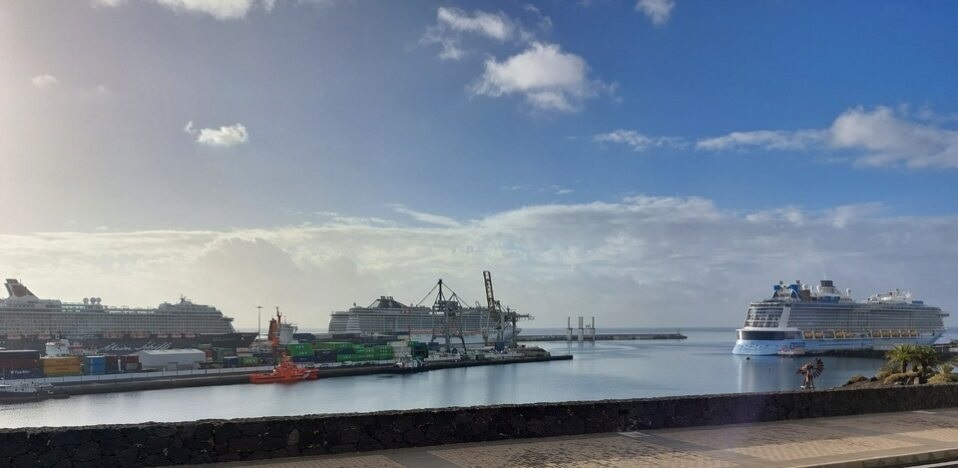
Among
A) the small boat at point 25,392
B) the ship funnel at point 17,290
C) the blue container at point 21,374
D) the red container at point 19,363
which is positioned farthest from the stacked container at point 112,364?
the ship funnel at point 17,290

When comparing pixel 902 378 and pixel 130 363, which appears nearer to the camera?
pixel 902 378

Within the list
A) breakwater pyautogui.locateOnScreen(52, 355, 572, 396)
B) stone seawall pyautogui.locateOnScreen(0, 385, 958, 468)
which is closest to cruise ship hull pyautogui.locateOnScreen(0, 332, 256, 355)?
breakwater pyautogui.locateOnScreen(52, 355, 572, 396)

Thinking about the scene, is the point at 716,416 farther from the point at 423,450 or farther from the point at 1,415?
the point at 1,415

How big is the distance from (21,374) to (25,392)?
6244mm

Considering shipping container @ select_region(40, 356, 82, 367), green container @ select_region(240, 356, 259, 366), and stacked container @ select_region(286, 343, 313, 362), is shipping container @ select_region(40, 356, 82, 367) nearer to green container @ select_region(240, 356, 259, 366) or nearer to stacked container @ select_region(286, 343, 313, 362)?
green container @ select_region(240, 356, 259, 366)

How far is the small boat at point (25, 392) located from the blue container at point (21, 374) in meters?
1.58

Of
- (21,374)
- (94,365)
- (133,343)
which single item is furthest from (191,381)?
(133,343)

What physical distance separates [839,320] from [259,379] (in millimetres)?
74415

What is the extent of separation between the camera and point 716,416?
31.3ft

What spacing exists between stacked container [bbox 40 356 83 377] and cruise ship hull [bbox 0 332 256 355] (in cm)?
2108

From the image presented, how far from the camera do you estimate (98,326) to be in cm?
8475

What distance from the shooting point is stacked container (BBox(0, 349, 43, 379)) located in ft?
176

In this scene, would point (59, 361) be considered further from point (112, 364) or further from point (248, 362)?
point (248, 362)

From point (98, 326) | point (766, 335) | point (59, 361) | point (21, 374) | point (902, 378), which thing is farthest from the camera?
point (98, 326)
